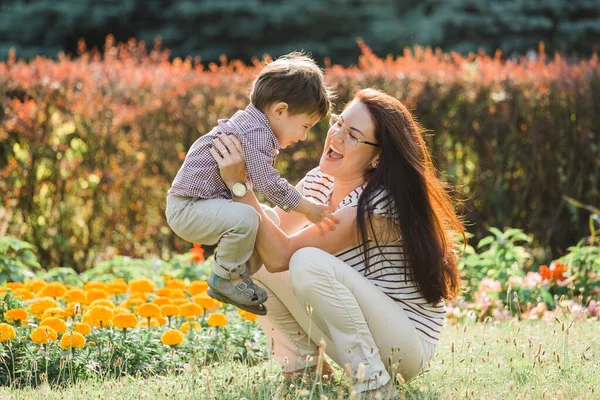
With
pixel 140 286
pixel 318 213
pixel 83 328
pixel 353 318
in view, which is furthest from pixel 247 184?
pixel 140 286

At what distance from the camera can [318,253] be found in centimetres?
306

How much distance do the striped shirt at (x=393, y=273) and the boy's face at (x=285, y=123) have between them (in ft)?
1.12

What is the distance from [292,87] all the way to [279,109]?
0.31 feet

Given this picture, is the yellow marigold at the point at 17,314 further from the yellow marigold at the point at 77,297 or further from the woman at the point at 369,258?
the woman at the point at 369,258

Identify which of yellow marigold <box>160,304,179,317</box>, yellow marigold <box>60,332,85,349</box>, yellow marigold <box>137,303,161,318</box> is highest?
yellow marigold <box>60,332,85,349</box>

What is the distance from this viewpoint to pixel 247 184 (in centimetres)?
322

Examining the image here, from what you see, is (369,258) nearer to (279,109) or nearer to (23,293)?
(279,109)

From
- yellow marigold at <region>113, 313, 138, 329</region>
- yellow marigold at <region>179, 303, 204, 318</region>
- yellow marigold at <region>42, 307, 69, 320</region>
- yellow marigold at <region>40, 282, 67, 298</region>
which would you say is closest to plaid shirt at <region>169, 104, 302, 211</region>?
yellow marigold at <region>113, 313, 138, 329</region>

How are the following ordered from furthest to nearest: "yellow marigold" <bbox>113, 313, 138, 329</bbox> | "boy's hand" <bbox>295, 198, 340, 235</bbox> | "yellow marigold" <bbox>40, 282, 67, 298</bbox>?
"yellow marigold" <bbox>40, 282, 67, 298</bbox>, "yellow marigold" <bbox>113, 313, 138, 329</bbox>, "boy's hand" <bbox>295, 198, 340, 235</bbox>

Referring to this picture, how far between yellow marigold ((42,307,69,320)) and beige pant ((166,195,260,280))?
0.76 m

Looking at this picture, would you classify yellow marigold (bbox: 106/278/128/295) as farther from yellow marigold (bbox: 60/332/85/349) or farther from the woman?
the woman

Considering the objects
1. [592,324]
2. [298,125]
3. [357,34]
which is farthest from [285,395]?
[357,34]

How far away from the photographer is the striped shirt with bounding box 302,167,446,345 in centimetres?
321

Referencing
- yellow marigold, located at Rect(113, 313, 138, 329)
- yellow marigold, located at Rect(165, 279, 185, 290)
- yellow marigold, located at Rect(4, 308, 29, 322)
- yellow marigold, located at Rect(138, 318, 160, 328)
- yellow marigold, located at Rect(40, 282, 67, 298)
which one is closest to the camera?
yellow marigold, located at Rect(113, 313, 138, 329)
